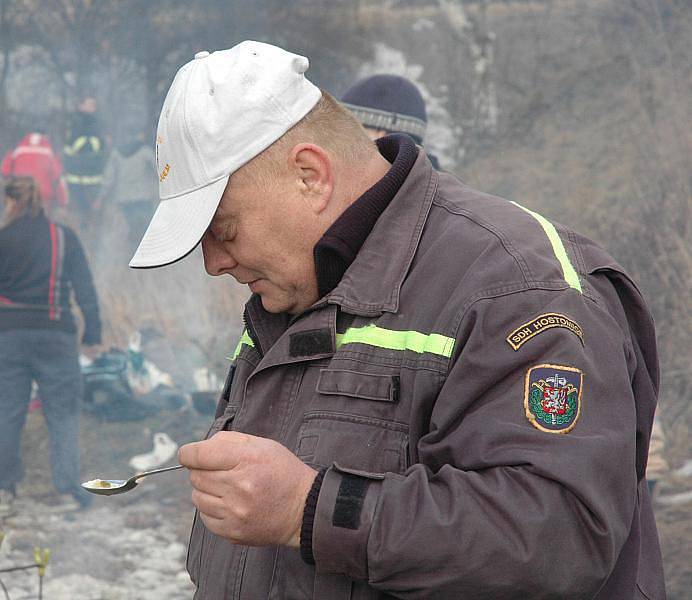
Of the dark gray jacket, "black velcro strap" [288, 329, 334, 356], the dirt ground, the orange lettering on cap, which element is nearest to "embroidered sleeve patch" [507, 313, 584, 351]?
the dark gray jacket

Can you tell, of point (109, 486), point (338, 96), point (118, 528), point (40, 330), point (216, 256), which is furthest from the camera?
point (338, 96)

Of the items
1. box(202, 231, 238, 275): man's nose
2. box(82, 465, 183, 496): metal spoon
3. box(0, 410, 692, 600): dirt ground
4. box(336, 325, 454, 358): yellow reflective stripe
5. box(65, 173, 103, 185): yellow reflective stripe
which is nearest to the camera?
A: box(336, 325, 454, 358): yellow reflective stripe

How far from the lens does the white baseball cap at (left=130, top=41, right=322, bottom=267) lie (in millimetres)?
1441

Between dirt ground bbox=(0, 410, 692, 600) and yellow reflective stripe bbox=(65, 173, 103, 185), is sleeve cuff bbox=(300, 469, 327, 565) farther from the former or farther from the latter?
yellow reflective stripe bbox=(65, 173, 103, 185)

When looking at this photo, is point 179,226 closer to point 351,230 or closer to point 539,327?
point 351,230

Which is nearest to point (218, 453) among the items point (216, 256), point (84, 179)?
point (216, 256)

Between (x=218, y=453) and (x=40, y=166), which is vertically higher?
(x=40, y=166)

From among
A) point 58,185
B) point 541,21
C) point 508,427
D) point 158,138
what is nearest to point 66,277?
point 58,185

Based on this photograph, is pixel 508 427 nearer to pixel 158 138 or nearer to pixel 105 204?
pixel 158 138

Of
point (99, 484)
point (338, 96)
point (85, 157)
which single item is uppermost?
point (338, 96)

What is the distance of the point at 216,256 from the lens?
5.17 ft

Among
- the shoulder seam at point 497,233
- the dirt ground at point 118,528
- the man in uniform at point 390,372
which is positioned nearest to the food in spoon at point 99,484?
the man in uniform at point 390,372

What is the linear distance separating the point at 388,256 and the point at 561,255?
0.28 m

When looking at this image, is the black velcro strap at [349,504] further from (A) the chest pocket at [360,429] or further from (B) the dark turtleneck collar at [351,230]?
(B) the dark turtleneck collar at [351,230]
